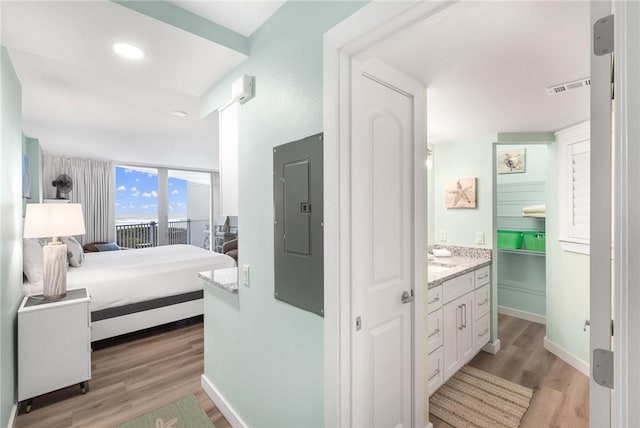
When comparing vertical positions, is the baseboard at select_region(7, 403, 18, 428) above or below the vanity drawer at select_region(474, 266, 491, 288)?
below

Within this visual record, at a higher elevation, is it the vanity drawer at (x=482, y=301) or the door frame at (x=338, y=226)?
the door frame at (x=338, y=226)

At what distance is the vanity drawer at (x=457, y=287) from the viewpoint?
7.57 ft

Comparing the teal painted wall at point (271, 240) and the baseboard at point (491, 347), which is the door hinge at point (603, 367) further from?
the baseboard at point (491, 347)

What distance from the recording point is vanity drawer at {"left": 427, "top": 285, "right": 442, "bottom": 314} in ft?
6.88

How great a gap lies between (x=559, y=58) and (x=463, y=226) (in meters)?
2.01

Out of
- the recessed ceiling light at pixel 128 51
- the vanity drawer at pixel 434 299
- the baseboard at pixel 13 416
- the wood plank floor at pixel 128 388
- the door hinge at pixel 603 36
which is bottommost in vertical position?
the wood plank floor at pixel 128 388

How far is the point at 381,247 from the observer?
4.83 feet

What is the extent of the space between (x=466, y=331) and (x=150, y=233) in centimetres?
655

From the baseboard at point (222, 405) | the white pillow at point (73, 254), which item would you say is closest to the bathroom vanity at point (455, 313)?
the baseboard at point (222, 405)

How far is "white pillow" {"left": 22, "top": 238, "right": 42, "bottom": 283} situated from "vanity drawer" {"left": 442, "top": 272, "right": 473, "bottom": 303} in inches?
141

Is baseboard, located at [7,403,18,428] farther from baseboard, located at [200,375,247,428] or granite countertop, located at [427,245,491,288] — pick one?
granite countertop, located at [427,245,491,288]

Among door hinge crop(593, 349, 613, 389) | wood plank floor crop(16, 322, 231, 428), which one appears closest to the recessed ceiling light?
door hinge crop(593, 349, 613, 389)

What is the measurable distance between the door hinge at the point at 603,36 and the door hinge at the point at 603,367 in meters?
0.68

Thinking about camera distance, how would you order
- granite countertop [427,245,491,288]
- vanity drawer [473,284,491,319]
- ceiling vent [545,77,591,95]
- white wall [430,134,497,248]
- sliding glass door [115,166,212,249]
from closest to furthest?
1. ceiling vent [545,77,591,95]
2. granite countertop [427,245,491,288]
3. vanity drawer [473,284,491,319]
4. white wall [430,134,497,248]
5. sliding glass door [115,166,212,249]
